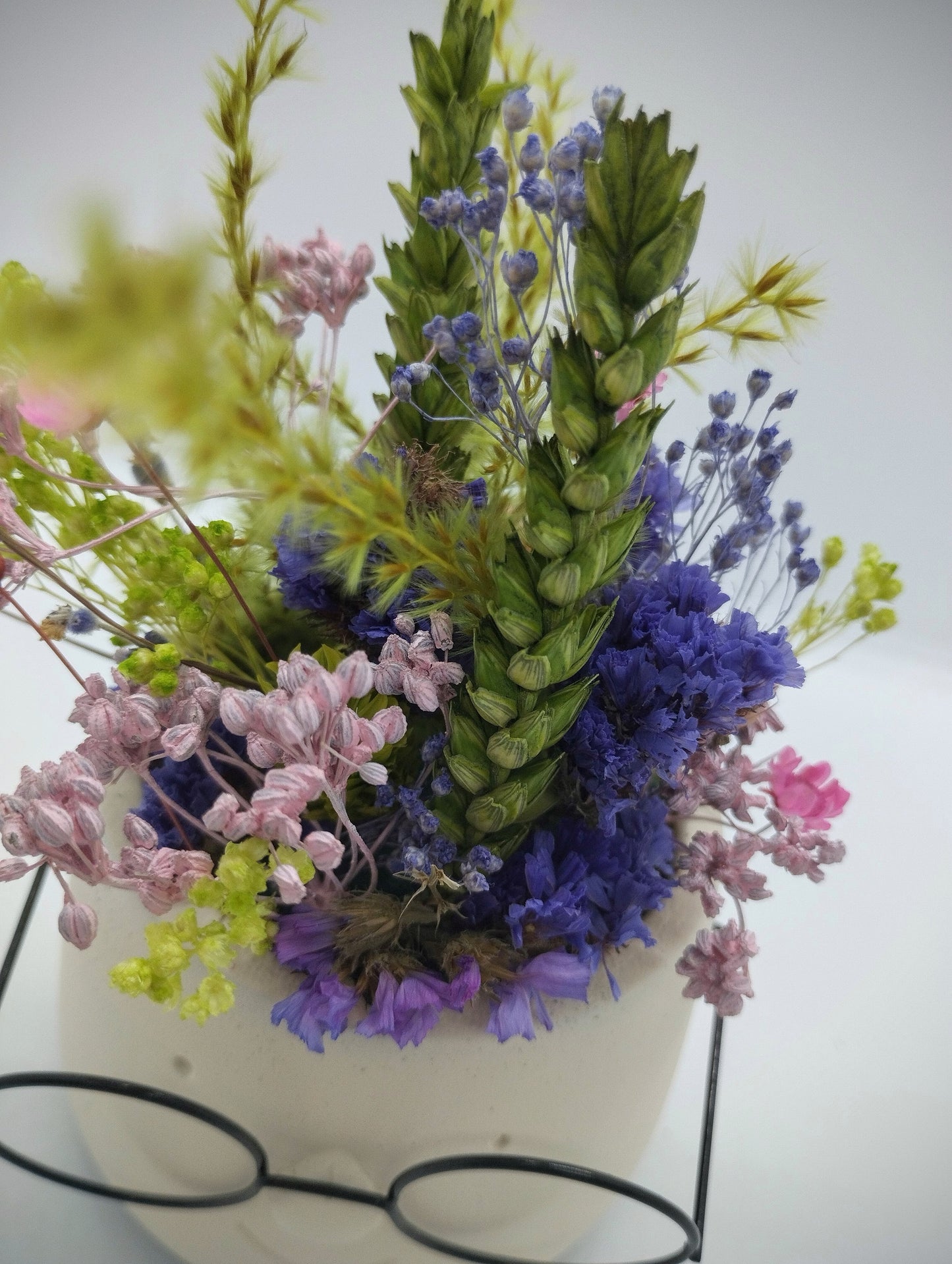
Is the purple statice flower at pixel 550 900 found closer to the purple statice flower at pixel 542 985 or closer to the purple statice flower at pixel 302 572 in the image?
the purple statice flower at pixel 542 985

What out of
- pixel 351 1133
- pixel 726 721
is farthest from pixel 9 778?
pixel 726 721

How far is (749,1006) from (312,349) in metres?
0.52

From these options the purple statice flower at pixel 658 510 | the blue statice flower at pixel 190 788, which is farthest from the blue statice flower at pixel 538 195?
the blue statice flower at pixel 190 788

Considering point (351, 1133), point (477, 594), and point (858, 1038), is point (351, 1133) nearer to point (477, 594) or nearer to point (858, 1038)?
point (477, 594)

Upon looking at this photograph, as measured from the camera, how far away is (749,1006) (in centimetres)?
76

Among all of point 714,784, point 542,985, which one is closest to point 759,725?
point 714,784

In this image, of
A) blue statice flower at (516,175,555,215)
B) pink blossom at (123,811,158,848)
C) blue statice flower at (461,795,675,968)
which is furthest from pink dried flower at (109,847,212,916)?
blue statice flower at (516,175,555,215)

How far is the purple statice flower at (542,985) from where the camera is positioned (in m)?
0.41

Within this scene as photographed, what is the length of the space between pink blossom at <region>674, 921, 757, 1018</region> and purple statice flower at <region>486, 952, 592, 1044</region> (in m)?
0.05

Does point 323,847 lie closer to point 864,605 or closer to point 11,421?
point 11,421

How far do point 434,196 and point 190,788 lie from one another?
0.78 feet

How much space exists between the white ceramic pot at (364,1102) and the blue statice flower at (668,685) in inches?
3.9

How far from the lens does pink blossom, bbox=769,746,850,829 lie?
500 millimetres

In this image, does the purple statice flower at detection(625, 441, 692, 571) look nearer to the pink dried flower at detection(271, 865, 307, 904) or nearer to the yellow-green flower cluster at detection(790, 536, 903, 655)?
the yellow-green flower cluster at detection(790, 536, 903, 655)
